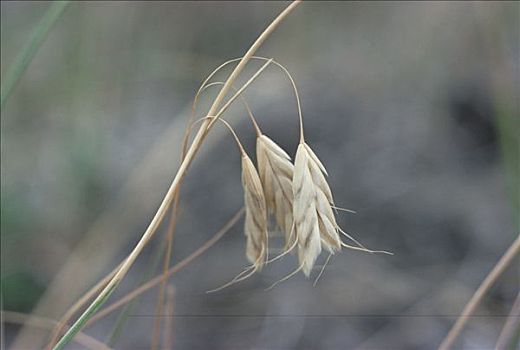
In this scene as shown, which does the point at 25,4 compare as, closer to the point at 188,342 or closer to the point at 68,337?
the point at 188,342

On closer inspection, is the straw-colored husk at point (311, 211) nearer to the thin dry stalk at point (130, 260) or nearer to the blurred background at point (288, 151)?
the thin dry stalk at point (130, 260)

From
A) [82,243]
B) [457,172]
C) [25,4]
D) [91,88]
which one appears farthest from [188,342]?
[25,4]

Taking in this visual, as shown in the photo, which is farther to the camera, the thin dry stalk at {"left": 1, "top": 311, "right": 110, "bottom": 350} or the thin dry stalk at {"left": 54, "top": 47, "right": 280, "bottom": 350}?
the thin dry stalk at {"left": 1, "top": 311, "right": 110, "bottom": 350}

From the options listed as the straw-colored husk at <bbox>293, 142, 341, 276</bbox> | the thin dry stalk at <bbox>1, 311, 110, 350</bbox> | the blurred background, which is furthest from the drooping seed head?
the blurred background

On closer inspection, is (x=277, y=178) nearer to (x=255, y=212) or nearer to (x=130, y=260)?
(x=255, y=212)

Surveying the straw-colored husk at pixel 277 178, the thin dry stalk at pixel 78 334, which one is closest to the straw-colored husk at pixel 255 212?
the straw-colored husk at pixel 277 178

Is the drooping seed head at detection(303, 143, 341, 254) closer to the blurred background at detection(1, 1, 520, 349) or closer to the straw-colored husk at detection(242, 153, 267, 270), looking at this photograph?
the straw-colored husk at detection(242, 153, 267, 270)
